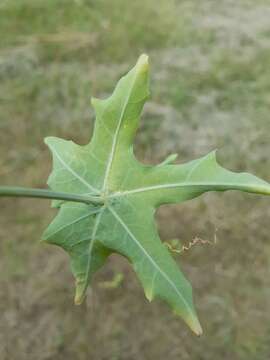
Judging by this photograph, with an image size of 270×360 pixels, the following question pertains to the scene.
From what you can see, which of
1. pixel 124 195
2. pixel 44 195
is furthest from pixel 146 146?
pixel 44 195

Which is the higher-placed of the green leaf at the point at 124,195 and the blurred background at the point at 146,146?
the green leaf at the point at 124,195

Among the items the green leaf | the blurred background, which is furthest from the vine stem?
the blurred background

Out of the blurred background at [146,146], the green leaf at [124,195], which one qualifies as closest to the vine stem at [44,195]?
the green leaf at [124,195]

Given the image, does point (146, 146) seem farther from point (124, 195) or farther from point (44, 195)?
point (44, 195)

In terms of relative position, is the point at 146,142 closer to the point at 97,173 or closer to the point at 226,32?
the point at 226,32

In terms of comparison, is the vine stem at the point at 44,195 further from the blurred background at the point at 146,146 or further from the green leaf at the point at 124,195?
the blurred background at the point at 146,146

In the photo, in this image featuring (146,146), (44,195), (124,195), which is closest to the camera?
(44,195)

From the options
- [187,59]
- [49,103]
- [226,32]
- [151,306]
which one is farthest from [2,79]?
[151,306]
